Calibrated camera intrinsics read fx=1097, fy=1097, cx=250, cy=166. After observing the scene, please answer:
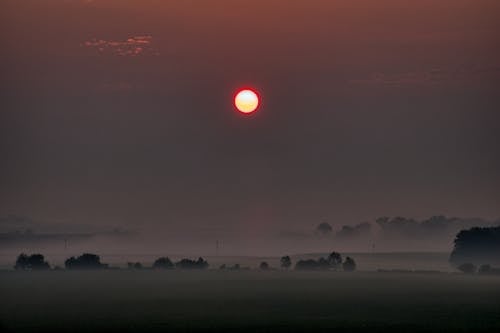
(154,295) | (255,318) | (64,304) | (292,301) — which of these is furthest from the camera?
(154,295)

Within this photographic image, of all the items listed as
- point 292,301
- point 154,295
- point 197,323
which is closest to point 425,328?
point 197,323

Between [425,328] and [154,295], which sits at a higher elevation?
[154,295]

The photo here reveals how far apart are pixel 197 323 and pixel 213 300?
186 ft

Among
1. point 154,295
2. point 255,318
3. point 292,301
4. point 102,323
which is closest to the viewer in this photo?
point 102,323

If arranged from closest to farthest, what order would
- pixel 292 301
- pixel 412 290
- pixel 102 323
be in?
pixel 102 323, pixel 292 301, pixel 412 290

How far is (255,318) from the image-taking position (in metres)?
119

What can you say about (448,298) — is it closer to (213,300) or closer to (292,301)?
(292,301)

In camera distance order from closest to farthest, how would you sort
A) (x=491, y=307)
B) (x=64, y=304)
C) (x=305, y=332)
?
(x=305, y=332) < (x=491, y=307) < (x=64, y=304)

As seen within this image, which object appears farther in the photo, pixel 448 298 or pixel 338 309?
pixel 448 298

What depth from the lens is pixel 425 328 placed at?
10169cm

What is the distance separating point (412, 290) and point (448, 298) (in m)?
36.1

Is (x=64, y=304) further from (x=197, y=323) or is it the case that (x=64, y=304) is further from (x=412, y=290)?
(x=412, y=290)

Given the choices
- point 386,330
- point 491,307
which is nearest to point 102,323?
point 386,330

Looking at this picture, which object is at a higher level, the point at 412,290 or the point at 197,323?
the point at 412,290
